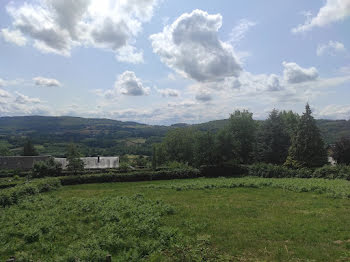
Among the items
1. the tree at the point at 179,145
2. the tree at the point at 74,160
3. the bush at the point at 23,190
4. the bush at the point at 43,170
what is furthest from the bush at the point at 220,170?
the bush at the point at 43,170

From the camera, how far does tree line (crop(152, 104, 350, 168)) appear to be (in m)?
37.5

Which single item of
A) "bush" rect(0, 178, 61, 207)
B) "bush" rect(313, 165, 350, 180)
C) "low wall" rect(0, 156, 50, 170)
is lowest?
"low wall" rect(0, 156, 50, 170)

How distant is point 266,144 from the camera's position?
4381cm

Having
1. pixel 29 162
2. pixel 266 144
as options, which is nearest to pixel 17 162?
pixel 29 162

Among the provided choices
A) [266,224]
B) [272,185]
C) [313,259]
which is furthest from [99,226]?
[272,185]

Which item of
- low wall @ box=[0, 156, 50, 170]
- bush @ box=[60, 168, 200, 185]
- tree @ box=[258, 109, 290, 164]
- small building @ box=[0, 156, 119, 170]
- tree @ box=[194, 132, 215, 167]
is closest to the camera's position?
bush @ box=[60, 168, 200, 185]

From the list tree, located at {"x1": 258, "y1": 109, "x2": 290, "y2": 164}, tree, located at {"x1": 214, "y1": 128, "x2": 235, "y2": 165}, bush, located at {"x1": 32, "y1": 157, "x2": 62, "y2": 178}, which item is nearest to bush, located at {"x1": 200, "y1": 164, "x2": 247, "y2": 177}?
tree, located at {"x1": 214, "y1": 128, "x2": 235, "y2": 165}

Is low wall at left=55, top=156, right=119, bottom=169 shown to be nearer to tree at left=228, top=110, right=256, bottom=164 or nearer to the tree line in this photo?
the tree line

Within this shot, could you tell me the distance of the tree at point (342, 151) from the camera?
4363cm

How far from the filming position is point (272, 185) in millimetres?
23547

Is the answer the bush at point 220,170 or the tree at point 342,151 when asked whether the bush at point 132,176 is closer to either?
the bush at point 220,170

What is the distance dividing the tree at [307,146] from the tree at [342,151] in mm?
9290

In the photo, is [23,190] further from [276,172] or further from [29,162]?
[29,162]

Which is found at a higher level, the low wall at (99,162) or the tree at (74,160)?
the tree at (74,160)
